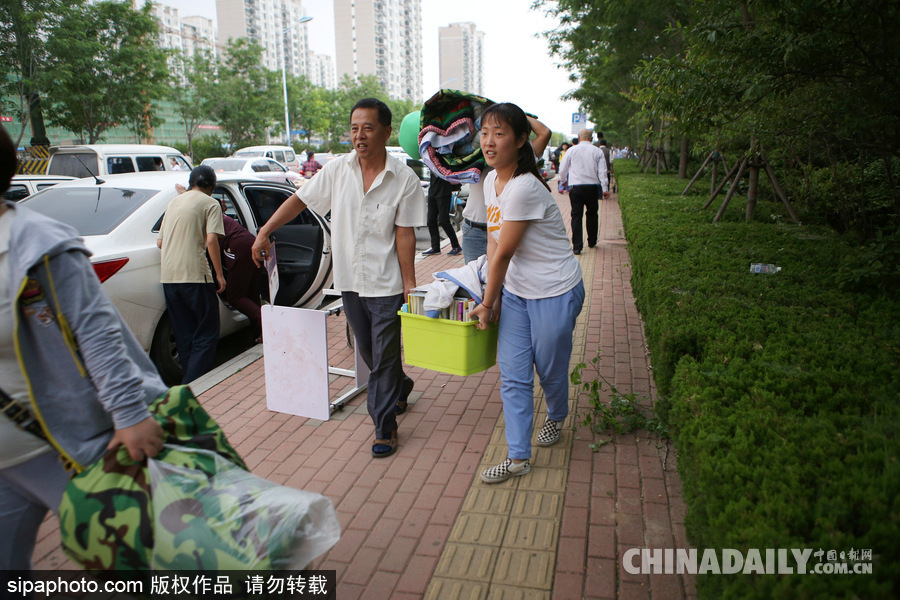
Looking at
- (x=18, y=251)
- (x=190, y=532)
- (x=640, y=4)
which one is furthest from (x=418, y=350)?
(x=640, y=4)

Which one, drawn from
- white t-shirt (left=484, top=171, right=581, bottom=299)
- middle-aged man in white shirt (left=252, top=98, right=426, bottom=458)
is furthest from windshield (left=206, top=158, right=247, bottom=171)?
white t-shirt (left=484, top=171, right=581, bottom=299)

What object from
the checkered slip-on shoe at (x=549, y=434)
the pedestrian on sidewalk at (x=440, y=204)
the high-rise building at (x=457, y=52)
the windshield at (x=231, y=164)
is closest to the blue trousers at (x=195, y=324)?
the checkered slip-on shoe at (x=549, y=434)

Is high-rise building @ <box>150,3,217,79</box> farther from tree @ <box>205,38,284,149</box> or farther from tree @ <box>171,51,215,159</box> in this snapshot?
tree @ <box>171,51,215,159</box>

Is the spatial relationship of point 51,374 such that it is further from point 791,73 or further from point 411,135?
point 791,73

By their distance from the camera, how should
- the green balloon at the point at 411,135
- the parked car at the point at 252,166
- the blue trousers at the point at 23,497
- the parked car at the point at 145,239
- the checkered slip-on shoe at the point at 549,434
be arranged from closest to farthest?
the blue trousers at the point at 23,497 < the checkered slip-on shoe at the point at 549,434 < the parked car at the point at 145,239 < the green balloon at the point at 411,135 < the parked car at the point at 252,166

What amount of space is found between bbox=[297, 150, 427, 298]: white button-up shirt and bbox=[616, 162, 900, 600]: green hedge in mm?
1554

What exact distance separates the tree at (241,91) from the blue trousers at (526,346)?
1574 inches

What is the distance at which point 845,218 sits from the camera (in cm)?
804

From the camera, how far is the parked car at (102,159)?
44.7ft

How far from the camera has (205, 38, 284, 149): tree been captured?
128 ft

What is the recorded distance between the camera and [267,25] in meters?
127

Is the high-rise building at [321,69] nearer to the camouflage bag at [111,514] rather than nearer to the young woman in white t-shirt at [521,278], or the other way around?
Result: the young woman in white t-shirt at [521,278]

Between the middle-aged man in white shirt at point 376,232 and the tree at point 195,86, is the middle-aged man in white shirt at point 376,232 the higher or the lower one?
the lower one

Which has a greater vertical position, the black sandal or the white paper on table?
the white paper on table
